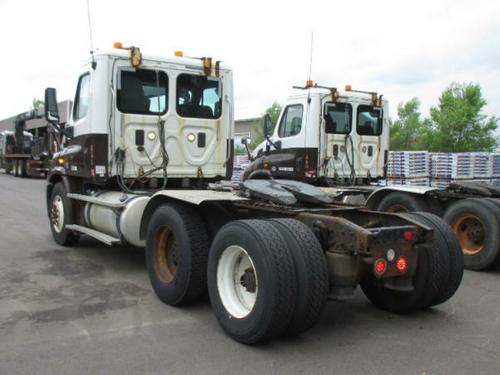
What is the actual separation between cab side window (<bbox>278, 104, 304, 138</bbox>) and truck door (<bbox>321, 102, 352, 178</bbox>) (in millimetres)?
467

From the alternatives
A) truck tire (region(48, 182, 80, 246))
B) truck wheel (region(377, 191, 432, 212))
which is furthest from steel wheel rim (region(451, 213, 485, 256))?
truck tire (region(48, 182, 80, 246))

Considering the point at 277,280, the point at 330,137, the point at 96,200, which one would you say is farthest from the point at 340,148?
the point at 277,280

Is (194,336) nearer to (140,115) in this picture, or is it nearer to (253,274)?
(253,274)

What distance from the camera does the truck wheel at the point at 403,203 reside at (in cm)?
794

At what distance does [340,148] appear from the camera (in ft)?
32.0

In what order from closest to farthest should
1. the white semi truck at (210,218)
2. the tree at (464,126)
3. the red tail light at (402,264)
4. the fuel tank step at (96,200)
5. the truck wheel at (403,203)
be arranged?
1. the white semi truck at (210,218)
2. the red tail light at (402,264)
3. the fuel tank step at (96,200)
4. the truck wheel at (403,203)
5. the tree at (464,126)

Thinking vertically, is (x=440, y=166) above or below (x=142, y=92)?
below

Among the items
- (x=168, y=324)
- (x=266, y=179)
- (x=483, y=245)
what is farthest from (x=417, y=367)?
(x=483, y=245)

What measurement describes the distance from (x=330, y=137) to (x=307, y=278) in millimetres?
5964

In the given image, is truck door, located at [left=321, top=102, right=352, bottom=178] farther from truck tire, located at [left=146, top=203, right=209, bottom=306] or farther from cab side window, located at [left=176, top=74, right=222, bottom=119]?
truck tire, located at [left=146, top=203, right=209, bottom=306]

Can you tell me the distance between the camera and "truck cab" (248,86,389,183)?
9469 millimetres

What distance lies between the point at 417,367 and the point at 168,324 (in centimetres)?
215

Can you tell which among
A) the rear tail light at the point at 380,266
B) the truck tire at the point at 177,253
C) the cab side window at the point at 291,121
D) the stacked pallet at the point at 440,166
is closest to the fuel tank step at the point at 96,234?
the truck tire at the point at 177,253

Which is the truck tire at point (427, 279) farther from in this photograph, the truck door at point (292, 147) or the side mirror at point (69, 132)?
the side mirror at point (69, 132)
